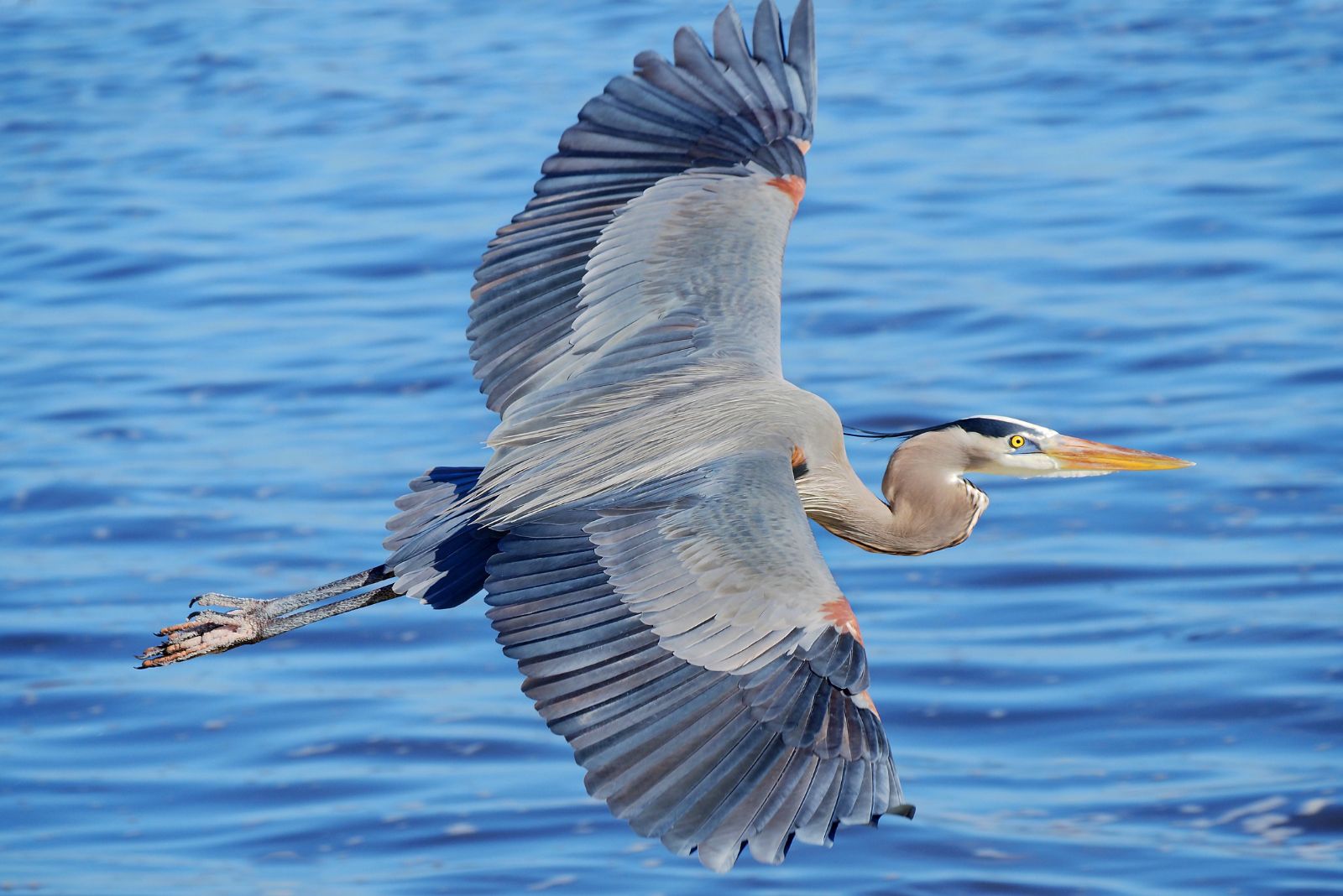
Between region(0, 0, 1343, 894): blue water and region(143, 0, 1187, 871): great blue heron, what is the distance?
151 cm

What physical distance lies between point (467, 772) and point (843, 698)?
3389 mm

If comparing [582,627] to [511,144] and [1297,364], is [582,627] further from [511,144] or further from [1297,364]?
[511,144]

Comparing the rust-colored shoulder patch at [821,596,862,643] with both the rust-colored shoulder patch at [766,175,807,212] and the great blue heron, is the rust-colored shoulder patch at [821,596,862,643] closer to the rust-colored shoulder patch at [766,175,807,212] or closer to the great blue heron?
the great blue heron

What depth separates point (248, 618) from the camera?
6.21m

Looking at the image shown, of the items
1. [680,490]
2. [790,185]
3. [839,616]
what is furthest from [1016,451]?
[839,616]

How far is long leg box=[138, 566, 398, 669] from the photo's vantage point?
6.05m

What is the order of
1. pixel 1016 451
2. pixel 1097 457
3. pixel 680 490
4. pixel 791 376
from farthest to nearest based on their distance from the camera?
pixel 791 376 → pixel 1097 457 → pixel 1016 451 → pixel 680 490

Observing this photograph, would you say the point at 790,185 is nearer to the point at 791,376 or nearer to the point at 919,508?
the point at 919,508

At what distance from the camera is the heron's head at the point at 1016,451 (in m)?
6.54

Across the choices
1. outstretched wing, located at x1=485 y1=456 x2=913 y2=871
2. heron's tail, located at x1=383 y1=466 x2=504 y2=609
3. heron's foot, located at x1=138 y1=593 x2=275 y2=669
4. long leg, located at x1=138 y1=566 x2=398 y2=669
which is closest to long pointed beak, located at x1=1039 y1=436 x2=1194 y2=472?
outstretched wing, located at x1=485 y1=456 x2=913 y2=871

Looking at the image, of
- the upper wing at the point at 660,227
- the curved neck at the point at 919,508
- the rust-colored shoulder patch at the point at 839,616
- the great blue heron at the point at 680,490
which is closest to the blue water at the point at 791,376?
the curved neck at the point at 919,508

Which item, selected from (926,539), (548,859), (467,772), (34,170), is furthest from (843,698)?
(34,170)

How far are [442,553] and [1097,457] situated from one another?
249 centimetres

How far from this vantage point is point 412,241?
47.0 ft
